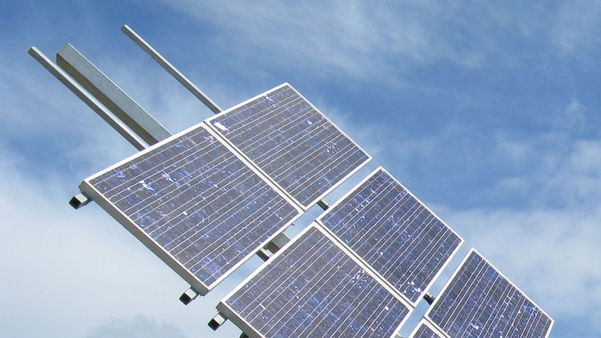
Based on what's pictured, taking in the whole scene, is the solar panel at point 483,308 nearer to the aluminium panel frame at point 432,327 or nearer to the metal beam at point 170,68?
the aluminium panel frame at point 432,327

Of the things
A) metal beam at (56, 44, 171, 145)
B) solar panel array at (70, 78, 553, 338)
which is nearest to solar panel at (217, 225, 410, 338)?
solar panel array at (70, 78, 553, 338)

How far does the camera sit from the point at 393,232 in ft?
65.0

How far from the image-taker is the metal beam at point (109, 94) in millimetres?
16859

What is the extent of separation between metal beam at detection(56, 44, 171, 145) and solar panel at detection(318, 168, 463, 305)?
4214 mm

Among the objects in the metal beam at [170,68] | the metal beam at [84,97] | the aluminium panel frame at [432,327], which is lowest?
the metal beam at [84,97]

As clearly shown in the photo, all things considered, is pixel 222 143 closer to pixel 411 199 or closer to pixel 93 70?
pixel 93 70

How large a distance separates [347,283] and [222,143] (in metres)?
4.05

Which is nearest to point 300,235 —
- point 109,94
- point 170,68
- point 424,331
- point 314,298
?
point 314,298

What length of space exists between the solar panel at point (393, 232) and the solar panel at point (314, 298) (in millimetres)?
547

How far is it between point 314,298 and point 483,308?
21.5 ft

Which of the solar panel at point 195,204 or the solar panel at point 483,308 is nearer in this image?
the solar panel at point 195,204

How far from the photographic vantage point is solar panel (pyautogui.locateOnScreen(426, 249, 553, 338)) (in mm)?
19172

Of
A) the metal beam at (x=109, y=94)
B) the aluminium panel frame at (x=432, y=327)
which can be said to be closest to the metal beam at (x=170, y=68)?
the metal beam at (x=109, y=94)

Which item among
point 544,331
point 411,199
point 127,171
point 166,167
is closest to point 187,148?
point 166,167
